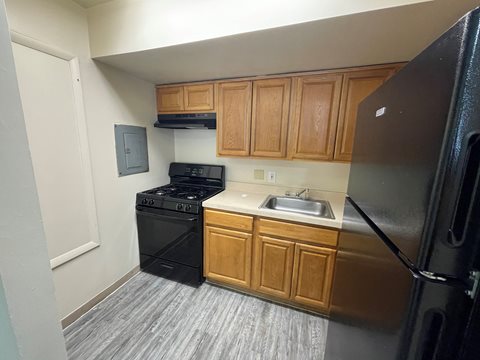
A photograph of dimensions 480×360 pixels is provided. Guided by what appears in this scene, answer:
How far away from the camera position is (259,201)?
207 centimetres

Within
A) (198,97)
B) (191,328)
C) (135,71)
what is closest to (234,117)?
(198,97)

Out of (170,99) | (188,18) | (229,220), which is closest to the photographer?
(188,18)

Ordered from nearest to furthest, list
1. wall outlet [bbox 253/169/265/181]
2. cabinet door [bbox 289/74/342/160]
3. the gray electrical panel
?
1. cabinet door [bbox 289/74/342/160]
2. the gray electrical panel
3. wall outlet [bbox 253/169/265/181]

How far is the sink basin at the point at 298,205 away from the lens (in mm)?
2041

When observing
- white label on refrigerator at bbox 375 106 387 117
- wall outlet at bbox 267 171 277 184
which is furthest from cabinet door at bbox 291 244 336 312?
white label on refrigerator at bbox 375 106 387 117

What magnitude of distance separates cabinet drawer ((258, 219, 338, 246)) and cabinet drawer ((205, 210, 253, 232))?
112 mm

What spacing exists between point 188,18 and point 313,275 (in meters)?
2.12

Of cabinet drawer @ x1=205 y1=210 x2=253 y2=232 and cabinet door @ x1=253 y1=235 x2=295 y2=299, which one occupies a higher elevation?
cabinet drawer @ x1=205 y1=210 x2=253 y2=232

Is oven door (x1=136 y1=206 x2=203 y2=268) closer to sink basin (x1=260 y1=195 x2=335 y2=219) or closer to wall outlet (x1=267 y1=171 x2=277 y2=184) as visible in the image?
sink basin (x1=260 y1=195 x2=335 y2=219)

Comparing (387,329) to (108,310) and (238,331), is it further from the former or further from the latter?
(108,310)

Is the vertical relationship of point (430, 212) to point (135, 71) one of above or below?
below

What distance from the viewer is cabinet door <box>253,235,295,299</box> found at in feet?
5.88

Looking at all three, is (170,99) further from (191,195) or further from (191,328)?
(191,328)

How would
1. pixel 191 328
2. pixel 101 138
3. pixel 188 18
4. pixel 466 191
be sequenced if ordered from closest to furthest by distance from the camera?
1. pixel 466 191
2. pixel 188 18
3. pixel 191 328
4. pixel 101 138
